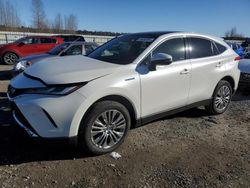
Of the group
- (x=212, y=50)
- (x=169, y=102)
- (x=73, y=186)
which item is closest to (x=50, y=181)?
(x=73, y=186)

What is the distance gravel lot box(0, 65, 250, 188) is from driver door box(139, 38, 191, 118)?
548 millimetres

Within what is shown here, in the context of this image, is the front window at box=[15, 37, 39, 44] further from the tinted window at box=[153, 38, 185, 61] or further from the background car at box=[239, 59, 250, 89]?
the tinted window at box=[153, 38, 185, 61]

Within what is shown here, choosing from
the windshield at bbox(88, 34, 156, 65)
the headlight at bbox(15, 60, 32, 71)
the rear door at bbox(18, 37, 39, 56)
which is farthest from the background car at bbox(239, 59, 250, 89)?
the rear door at bbox(18, 37, 39, 56)

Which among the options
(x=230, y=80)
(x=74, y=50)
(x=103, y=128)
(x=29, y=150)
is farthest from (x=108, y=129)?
(x=74, y=50)

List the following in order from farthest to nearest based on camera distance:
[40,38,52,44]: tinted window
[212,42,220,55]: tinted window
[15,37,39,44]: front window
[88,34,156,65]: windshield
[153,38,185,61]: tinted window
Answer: [40,38,52,44]: tinted window, [15,37,39,44]: front window, [212,42,220,55]: tinted window, [153,38,185,61]: tinted window, [88,34,156,65]: windshield

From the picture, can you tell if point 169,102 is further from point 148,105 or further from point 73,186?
point 73,186

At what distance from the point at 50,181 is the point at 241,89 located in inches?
270

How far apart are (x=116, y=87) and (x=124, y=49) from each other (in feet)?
3.79

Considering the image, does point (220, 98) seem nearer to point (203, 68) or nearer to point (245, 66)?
point (203, 68)

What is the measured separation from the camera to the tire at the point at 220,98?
5410mm

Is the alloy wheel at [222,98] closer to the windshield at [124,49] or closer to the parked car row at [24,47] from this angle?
the windshield at [124,49]

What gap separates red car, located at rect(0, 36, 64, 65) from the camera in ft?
45.0

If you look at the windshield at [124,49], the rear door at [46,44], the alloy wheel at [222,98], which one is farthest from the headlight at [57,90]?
the rear door at [46,44]

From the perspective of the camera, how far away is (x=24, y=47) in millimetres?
14055
